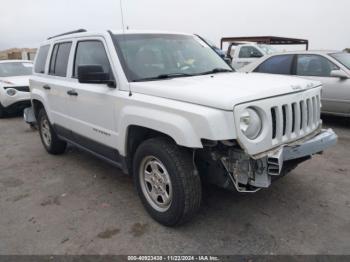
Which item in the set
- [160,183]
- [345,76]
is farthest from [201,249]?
[345,76]

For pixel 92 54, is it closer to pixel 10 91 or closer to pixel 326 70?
pixel 326 70

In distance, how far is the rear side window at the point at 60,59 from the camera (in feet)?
16.0

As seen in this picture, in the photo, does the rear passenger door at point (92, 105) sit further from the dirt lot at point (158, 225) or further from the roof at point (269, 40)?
the roof at point (269, 40)

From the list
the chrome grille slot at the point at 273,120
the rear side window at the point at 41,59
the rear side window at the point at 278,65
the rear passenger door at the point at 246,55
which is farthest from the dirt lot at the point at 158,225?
the rear passenger door at the point at 246,55

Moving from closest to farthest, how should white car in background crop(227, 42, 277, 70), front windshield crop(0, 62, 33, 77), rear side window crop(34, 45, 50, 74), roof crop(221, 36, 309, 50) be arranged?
rear side window crop(34, 45, 50, 74), front windshield crop(0, 62, 33, 77), white car in background crop(227, 42, 277, 70), roof crop(221, 36, 309, 50)

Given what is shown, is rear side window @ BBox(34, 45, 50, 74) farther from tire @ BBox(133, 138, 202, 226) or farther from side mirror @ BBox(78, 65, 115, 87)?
tire @ BBox(133, 138, 202, 226)

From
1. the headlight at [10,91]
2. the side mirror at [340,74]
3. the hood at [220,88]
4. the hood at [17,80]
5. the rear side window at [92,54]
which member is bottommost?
the headlight at [10,91]

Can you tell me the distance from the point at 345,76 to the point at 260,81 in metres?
4.04

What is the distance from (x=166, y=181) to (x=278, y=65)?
5.31m

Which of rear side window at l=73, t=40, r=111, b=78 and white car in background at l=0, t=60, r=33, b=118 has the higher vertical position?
rear side window at l=73, t=40, r=111, b=78

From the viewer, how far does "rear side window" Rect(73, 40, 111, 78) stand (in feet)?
12.9

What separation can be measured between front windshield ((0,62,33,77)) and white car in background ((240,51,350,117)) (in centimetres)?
760

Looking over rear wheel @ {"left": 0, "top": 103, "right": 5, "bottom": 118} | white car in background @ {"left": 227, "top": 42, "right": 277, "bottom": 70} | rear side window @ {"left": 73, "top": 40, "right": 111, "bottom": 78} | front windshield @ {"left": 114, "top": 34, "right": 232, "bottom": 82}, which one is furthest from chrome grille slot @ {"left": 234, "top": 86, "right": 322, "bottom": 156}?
white car in background @ {"left": 227, "top": 42, "right": 277, "bottom": 70}

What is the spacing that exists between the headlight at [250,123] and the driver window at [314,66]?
474cm
